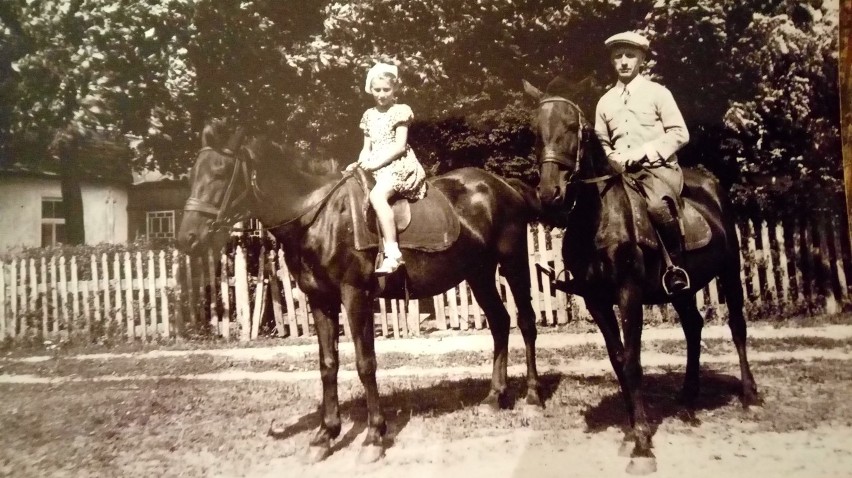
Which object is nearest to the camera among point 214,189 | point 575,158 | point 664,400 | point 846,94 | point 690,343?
point 575,158

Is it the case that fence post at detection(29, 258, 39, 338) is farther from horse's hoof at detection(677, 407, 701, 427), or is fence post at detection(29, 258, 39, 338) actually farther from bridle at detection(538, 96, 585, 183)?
horse's hoof at detection(677, 407, 701, 427)

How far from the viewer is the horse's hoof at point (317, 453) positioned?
9.06ft

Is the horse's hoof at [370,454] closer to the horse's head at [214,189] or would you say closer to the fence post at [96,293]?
the horse's head at [214,189]

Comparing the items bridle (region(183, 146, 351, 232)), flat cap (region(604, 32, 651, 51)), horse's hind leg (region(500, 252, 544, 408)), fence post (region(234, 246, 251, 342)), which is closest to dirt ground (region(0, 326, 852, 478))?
horse's hind leg (region(500, 252, 544, 408))

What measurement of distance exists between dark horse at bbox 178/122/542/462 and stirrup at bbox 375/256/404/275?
94mm

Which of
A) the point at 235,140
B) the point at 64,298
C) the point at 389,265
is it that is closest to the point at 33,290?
the point at 64,298

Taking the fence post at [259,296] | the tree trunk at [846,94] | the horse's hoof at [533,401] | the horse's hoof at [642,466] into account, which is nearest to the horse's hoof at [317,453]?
the horse's hoof at [533,401]

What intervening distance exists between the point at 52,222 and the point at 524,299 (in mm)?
2888

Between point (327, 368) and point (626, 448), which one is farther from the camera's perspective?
point (327, 368)

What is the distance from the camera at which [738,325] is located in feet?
11.1

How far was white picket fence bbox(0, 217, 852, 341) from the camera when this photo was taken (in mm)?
3414

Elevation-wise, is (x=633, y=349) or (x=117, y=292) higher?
(x=117, y=292)

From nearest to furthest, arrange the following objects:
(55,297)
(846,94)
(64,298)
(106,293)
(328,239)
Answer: (846,94)
(328,239)
(55,297)
(64,298)
(106,293)

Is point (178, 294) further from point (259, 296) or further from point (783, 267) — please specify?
point (783, 267)
